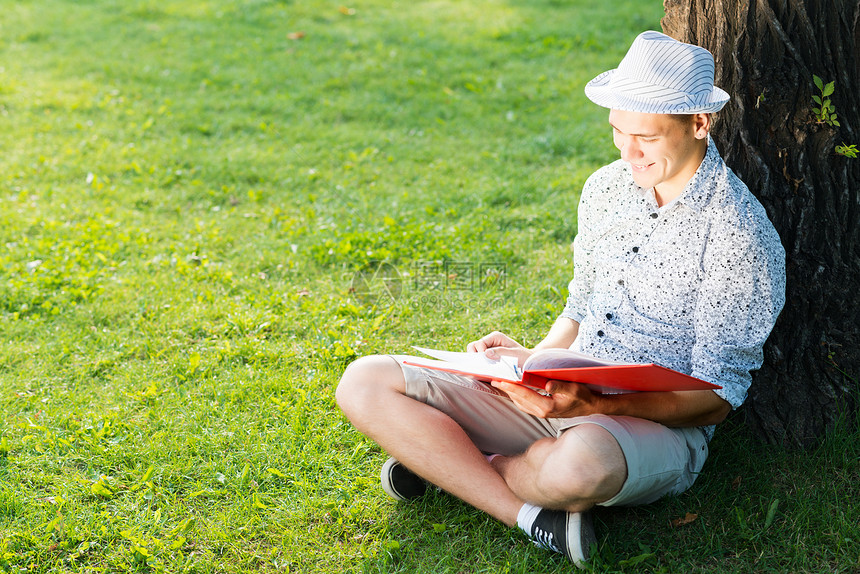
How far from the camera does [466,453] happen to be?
2.91 m

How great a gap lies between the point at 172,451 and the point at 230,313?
1279 mm

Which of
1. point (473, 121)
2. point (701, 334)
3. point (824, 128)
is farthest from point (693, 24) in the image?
point (473, 121)

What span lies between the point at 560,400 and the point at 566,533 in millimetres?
496

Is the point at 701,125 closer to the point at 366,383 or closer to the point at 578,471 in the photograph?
the point at 578,471

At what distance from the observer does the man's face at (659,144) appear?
264 centimetres

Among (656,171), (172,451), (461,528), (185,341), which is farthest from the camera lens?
(185,341)

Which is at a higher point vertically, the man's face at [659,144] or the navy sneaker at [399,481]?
the man's face at [659,144]

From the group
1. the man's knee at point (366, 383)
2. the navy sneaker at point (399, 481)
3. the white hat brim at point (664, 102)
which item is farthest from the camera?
the navy sneaker at point (399, 481)

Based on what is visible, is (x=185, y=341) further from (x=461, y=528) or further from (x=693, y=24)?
(x=693, y=24)

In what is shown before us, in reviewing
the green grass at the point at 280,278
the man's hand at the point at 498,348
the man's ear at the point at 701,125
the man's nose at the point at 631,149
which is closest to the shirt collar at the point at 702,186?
the man's ear at the point at 701,125

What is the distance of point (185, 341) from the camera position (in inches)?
172

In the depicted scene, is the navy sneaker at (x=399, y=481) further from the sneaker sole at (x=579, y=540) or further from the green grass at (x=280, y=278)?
the sneaker sole at (x=579, y=540)

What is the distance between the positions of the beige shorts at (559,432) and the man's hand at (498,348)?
0.14 m

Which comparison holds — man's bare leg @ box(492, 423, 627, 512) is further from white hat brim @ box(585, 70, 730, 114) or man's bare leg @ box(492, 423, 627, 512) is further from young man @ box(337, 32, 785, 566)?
white hat brim @ box(585, 70, 730, 114)
